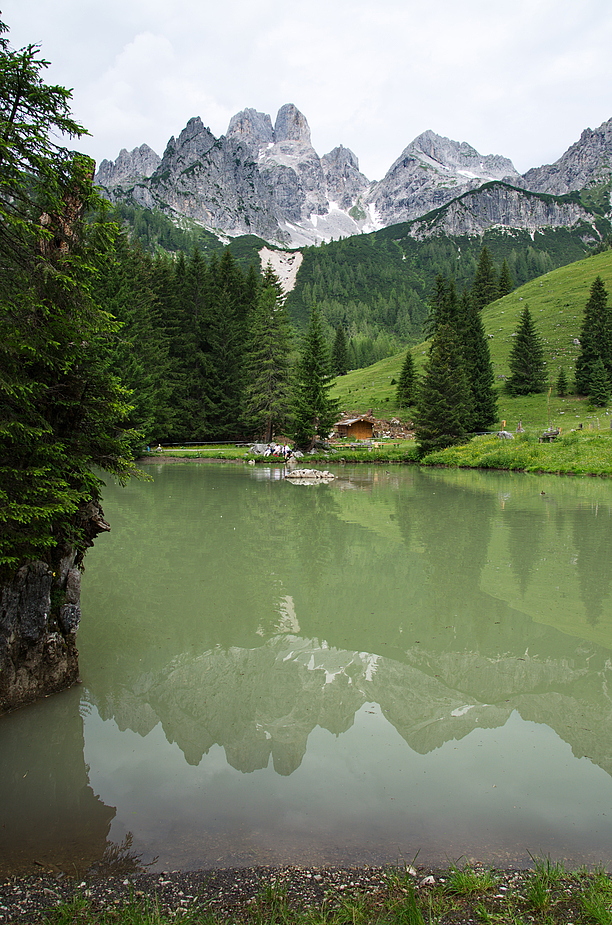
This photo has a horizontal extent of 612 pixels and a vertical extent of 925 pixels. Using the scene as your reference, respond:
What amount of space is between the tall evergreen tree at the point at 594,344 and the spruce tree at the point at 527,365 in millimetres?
4325

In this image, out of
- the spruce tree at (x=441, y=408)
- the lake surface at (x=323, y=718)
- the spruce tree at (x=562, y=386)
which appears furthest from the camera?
the spruce tree at (x=562, y=386)

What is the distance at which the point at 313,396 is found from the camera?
47.2 m

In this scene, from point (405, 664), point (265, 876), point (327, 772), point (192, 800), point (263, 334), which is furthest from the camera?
point (263, 334)

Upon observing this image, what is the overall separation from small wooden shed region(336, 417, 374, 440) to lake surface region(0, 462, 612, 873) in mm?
46191

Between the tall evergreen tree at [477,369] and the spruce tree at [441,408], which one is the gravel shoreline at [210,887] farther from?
the tall evergreen tree at [477,369]

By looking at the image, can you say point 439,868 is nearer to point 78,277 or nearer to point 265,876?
point 265,876

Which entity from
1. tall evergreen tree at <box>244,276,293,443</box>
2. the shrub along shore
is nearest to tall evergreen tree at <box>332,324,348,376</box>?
tall evergreen tree at <box>244,276,293,443</box>

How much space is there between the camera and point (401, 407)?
66.2 metres

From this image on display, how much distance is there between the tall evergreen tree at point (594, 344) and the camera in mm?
61625

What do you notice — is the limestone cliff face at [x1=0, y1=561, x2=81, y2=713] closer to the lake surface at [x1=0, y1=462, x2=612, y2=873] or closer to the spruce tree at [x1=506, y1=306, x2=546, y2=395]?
the lake surface at [x1=0, y1=462, x2=612, y2=873]

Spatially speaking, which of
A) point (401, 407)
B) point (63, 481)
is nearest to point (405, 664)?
point (63, 481)

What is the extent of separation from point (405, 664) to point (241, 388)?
52446 mm

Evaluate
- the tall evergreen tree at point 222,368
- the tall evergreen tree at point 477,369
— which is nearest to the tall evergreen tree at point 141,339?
the tall evergreen tree at point 222,368

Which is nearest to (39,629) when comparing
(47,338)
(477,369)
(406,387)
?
(47,338)
